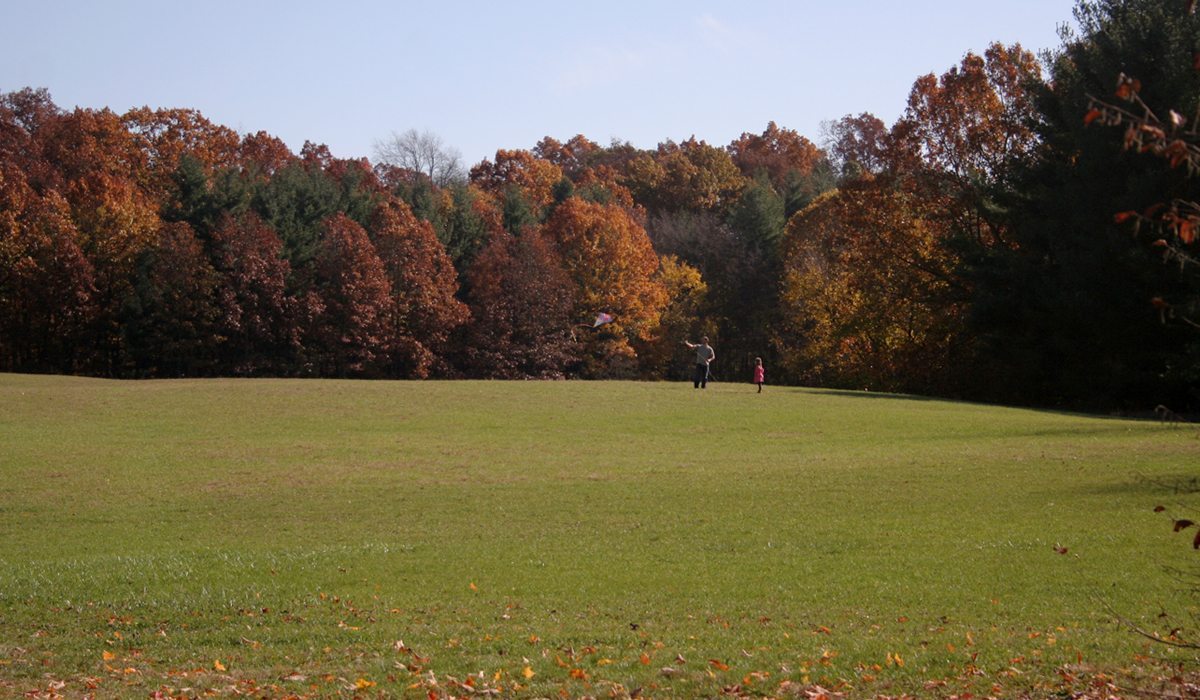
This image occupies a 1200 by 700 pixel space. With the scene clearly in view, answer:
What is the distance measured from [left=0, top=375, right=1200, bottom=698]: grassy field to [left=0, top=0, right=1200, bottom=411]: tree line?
42.7 ft

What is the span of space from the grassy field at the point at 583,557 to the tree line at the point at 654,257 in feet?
42.7

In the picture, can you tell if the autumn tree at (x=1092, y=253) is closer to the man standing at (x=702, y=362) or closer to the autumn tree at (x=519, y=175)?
the man standing at (x=702, y=362)

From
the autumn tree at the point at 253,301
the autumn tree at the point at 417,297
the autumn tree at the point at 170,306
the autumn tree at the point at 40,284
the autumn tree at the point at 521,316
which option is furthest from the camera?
the autumn tree at the point at 521,316

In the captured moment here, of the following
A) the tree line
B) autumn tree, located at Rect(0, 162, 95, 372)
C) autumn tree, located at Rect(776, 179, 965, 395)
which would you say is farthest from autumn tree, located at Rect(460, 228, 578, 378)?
autumn tree, located at Rect(0, 162, 95, 372)

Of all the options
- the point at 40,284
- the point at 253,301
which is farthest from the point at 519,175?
the point at 40,284

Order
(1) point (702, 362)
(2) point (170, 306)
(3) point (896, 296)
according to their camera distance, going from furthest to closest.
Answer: (2) point (170, 306) < (3) point (896, 296) < (1) point (702, 362)

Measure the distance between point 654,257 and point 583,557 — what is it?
201 ft

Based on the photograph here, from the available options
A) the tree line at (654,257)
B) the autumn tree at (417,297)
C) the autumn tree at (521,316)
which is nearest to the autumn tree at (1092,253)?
the tree line at (654,257)

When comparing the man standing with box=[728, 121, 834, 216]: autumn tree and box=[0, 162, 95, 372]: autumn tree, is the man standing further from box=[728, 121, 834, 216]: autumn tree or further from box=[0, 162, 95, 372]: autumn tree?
box=[728, 121, 834, 216]: autumn tree

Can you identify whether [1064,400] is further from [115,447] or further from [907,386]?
[115,447]

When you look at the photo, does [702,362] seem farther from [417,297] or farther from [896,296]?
[417,297]

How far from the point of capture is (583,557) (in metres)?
14.9

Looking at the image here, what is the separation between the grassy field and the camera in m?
9.26

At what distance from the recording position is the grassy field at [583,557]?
9.26m
